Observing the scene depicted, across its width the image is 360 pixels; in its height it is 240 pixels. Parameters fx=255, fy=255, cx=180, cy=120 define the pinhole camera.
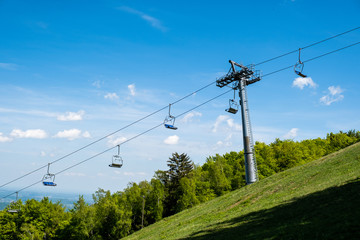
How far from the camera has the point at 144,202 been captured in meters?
84.6

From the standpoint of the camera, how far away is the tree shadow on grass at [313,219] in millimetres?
11202

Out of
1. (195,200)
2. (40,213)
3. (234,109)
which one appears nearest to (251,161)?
(234,109)

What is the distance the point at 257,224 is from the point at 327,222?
16.5 ft

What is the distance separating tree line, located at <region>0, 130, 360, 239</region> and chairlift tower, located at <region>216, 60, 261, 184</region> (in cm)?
3856

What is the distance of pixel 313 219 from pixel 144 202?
252 ft

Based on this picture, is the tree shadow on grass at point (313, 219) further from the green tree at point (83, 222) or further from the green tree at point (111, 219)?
the green tree at point (83, 222)

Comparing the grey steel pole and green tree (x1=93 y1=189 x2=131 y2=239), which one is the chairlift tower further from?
green tree (x1=93 y1=189 x2=131 y2=239)

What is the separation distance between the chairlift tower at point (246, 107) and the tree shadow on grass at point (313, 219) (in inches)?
871

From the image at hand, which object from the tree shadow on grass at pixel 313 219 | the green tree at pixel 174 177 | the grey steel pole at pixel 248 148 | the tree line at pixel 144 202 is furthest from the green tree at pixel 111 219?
the tree shadow on grass at pixel 313 219

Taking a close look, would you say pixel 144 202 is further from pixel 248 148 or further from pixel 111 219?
pixel 248 148

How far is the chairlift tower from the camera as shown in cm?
4175

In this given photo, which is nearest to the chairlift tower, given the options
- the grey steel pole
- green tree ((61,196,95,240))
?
the grey steel pole

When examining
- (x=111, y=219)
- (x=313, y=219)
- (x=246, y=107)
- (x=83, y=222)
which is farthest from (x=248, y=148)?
(x=83, y=222)

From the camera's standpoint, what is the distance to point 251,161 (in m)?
41.7
